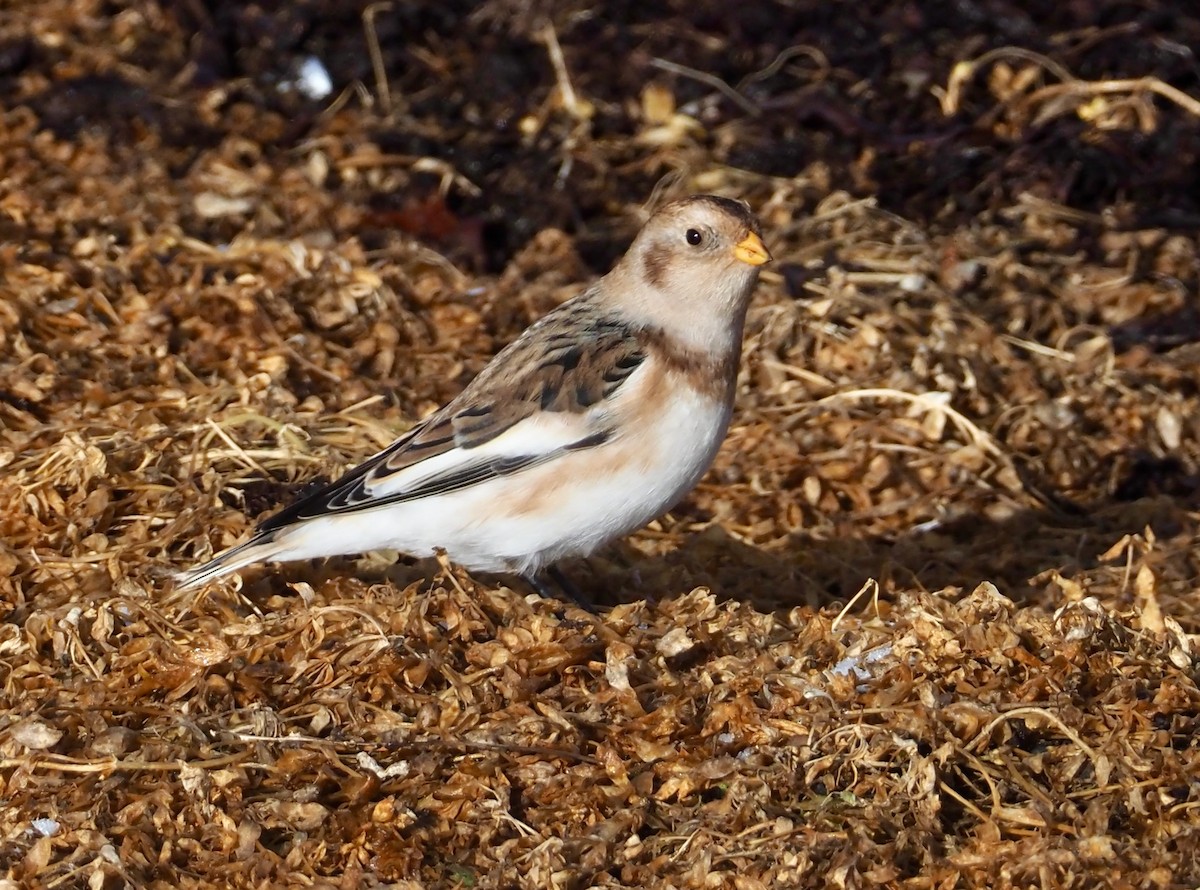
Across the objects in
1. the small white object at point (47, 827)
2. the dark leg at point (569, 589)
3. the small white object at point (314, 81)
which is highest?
the small white object at point (47, 827)

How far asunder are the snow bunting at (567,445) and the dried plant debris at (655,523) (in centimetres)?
14

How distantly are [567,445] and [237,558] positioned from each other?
2.43 ft

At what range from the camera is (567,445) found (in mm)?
3643

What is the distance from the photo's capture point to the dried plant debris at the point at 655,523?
9.71 ft

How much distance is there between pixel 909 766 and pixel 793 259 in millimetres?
2642

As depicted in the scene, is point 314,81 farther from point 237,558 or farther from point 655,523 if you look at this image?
point 237,558

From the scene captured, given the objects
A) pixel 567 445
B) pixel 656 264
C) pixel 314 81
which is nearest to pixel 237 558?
pixel 567 445

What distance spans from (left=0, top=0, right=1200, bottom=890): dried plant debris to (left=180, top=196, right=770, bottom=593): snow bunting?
14 cm

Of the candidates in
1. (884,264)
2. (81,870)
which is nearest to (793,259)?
(884,264)

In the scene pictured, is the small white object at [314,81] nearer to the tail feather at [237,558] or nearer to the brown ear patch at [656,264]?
the brown ear patch at [656,264]

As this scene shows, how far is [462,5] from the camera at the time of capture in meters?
6.34

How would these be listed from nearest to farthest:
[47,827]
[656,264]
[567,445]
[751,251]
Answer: [47,827], [567,445], [751,251], [656,264]

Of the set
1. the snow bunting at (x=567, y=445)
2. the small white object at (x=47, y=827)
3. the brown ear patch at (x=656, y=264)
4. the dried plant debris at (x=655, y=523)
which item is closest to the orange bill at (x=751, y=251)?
the snow bunting at (x=567, y=445)

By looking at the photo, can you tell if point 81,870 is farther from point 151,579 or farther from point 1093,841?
point 1093,841
